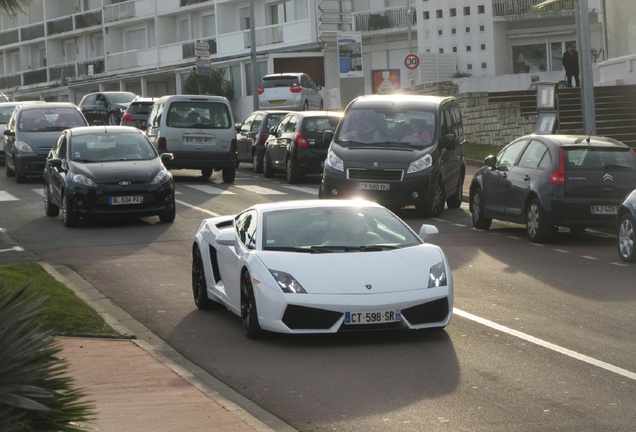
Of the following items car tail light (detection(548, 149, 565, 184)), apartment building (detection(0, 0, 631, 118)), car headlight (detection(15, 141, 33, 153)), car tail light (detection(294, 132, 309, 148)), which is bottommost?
car tail light (detection(548, 149, 565, 184))

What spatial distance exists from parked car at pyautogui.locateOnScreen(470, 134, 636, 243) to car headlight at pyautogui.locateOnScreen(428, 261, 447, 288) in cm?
827

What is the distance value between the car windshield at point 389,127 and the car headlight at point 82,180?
454cm

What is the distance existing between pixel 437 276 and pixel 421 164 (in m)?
12.1

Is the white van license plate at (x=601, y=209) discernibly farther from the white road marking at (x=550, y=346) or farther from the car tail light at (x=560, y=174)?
the white road marking at (x=550, y=346)

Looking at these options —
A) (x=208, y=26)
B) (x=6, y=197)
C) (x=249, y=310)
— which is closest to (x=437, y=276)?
(x=249, y=310)

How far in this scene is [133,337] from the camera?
40.8 ft

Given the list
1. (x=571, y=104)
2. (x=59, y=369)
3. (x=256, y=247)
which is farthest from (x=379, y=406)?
(x=571, y=104)

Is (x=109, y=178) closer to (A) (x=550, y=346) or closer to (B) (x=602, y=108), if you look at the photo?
(A) (x=550, y=346)

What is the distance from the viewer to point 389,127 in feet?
82.2

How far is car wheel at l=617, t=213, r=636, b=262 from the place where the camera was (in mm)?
17984

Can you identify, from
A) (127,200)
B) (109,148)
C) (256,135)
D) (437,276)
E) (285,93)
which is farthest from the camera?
(285,93)

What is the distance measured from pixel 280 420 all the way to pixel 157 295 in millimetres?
6716

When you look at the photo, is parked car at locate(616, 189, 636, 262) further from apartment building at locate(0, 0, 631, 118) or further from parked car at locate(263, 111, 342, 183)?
apartment building at locate(0, 0, 631, 118)

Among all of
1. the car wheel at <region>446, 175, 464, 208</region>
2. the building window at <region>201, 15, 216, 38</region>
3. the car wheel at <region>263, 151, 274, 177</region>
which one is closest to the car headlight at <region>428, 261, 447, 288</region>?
the car wheel at <region>446, 175, 464, 208</region>
